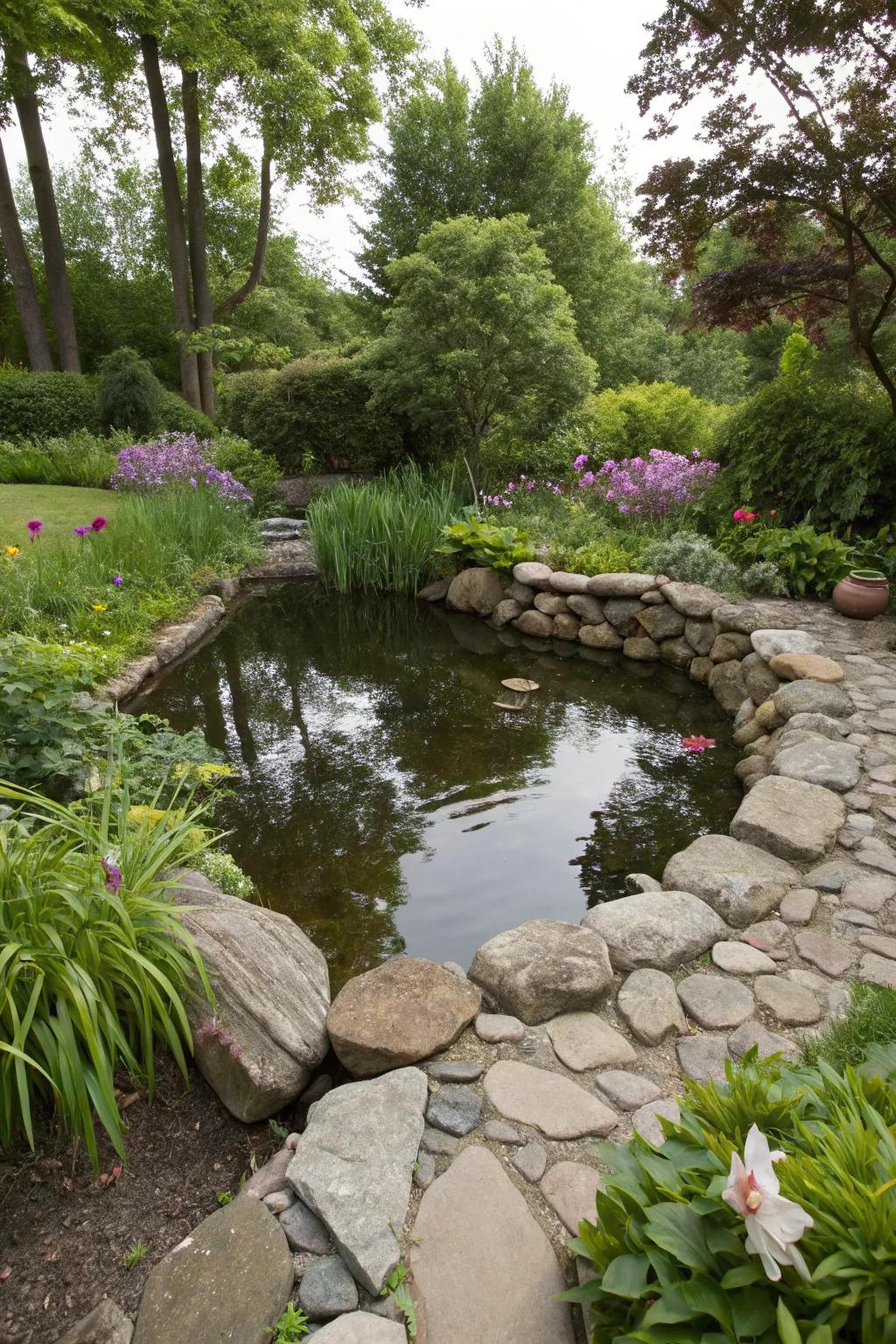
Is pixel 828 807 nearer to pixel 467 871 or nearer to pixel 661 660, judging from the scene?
pixel 467 871

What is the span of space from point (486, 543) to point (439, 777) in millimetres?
3106

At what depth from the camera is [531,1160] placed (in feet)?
4.64

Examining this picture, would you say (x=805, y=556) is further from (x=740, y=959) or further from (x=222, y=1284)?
(x=222, y=1284)

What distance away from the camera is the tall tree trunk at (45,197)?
35.4ft

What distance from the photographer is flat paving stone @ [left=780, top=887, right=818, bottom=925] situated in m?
2.16

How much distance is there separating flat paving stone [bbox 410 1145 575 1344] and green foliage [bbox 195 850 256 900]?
4.11 feet

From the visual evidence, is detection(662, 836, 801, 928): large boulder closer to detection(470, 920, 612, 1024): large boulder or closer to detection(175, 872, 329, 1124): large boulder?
detection(470, 920, 612, 1024): large boulder

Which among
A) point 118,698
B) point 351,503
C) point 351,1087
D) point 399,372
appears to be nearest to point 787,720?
point 351,1087

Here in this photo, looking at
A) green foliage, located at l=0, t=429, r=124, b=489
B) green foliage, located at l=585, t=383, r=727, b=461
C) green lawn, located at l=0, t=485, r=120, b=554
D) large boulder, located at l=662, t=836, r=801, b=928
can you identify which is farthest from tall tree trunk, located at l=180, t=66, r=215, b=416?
large boulder, located at l=662, t=836, r=801, b=928

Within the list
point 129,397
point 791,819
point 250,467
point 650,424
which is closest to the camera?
point 791,819

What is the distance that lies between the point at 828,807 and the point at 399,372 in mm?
6559

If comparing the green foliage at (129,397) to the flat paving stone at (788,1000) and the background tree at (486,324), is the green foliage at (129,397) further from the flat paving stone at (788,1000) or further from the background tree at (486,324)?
the flat paving stone at (788,1000)

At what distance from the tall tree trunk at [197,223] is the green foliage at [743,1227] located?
510 inches

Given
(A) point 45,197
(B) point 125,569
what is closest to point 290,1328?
(B) point 125,569
